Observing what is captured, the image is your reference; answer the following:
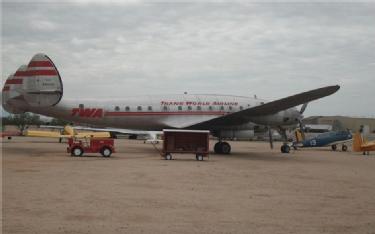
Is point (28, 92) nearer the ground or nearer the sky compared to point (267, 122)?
nearer the sky

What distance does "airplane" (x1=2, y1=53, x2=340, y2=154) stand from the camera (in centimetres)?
2291

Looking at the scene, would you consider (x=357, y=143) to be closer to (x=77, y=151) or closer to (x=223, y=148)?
(x=223, y=148)

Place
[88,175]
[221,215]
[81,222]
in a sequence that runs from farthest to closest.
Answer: [88,175] → [221,215] → [81,222]

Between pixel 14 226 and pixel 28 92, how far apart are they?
17267 mm

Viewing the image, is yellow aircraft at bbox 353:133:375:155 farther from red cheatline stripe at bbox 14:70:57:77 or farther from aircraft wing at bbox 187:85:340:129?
red cheatline stripe at bbox 14:70:57:77

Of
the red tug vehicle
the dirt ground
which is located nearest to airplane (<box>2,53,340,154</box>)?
the red tug vehicle

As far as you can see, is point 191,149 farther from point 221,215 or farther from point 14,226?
point 14,226

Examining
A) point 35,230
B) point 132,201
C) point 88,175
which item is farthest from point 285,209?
point 88,175

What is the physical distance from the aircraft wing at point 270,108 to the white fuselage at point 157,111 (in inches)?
22.6

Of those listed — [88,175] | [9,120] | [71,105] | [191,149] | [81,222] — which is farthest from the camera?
[9,120]

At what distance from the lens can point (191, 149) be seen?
22.3m

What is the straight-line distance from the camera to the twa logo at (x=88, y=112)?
2471 centimetres

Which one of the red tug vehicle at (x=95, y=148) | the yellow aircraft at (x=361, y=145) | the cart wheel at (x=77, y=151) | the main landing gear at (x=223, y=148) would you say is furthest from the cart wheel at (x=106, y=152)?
the yellow aircraft at (x=361, y=145)

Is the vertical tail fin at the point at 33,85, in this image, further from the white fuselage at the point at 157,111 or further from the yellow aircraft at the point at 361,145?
the yellow aircraft at the point at 361,145
